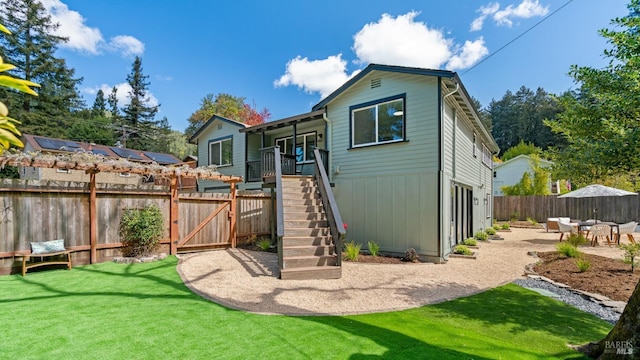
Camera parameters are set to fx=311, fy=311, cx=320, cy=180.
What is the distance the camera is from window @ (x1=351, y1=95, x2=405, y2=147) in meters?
9.82

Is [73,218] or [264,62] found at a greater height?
[264,62]

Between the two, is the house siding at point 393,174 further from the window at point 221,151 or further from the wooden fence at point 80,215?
the window at point 221,151

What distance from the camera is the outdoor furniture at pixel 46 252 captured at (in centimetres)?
654

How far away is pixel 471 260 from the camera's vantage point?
29.9 feet

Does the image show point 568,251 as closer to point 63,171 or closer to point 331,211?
point 331,211

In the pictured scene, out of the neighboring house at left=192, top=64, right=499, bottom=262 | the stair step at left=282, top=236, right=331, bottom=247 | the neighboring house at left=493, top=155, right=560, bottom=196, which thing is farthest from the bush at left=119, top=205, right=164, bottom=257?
the neighboring house at left=493, top=155, right=560, bottom=196

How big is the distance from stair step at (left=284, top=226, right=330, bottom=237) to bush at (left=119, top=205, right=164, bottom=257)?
3.64 meters

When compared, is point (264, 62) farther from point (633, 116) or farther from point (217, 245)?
point (633, 116)

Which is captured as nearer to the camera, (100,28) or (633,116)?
(633,116)

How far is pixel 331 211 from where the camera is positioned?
7918mm

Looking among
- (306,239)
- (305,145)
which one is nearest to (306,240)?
(306,239)

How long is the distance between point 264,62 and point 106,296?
2397cm

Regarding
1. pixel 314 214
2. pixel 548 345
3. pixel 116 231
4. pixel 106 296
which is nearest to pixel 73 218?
pixel 116 231

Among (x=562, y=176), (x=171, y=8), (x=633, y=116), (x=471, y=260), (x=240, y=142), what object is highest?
(x=171, y=8)
